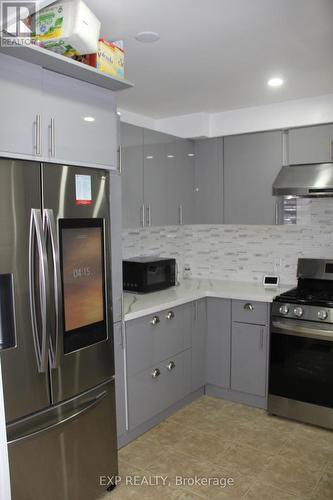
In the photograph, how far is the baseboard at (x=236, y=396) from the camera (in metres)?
3.38

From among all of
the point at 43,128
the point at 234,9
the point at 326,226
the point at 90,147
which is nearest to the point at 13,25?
the point at 43,128

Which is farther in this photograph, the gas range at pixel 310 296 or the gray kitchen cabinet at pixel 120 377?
the gas range at pixel 310 296

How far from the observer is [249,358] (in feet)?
11.1

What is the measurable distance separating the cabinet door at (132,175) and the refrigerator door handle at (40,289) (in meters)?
1.21

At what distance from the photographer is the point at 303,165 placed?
3.33 metres

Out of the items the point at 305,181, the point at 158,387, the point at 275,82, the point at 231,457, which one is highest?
the point at 275,82

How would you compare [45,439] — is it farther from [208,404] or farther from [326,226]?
[326,226]

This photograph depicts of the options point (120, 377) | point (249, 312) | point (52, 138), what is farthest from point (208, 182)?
point (52, 138)

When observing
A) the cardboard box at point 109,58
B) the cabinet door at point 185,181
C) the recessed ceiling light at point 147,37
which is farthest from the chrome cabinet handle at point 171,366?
the recessed ceiling light at point 147,37

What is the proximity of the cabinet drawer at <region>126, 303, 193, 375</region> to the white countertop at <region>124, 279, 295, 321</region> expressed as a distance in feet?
0.21

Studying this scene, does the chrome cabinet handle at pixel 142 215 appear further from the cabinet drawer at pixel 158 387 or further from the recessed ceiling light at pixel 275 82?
the recessed ceiling light at pixel 275 82

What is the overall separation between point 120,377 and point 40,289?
1023 mm

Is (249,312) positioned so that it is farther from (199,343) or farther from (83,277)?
(83,277)

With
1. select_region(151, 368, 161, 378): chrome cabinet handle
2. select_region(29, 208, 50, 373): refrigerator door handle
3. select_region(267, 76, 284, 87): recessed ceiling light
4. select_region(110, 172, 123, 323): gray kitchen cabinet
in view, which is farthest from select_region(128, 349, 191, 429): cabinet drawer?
select_region(267, 76, 284, 87): recessed ceiling light
